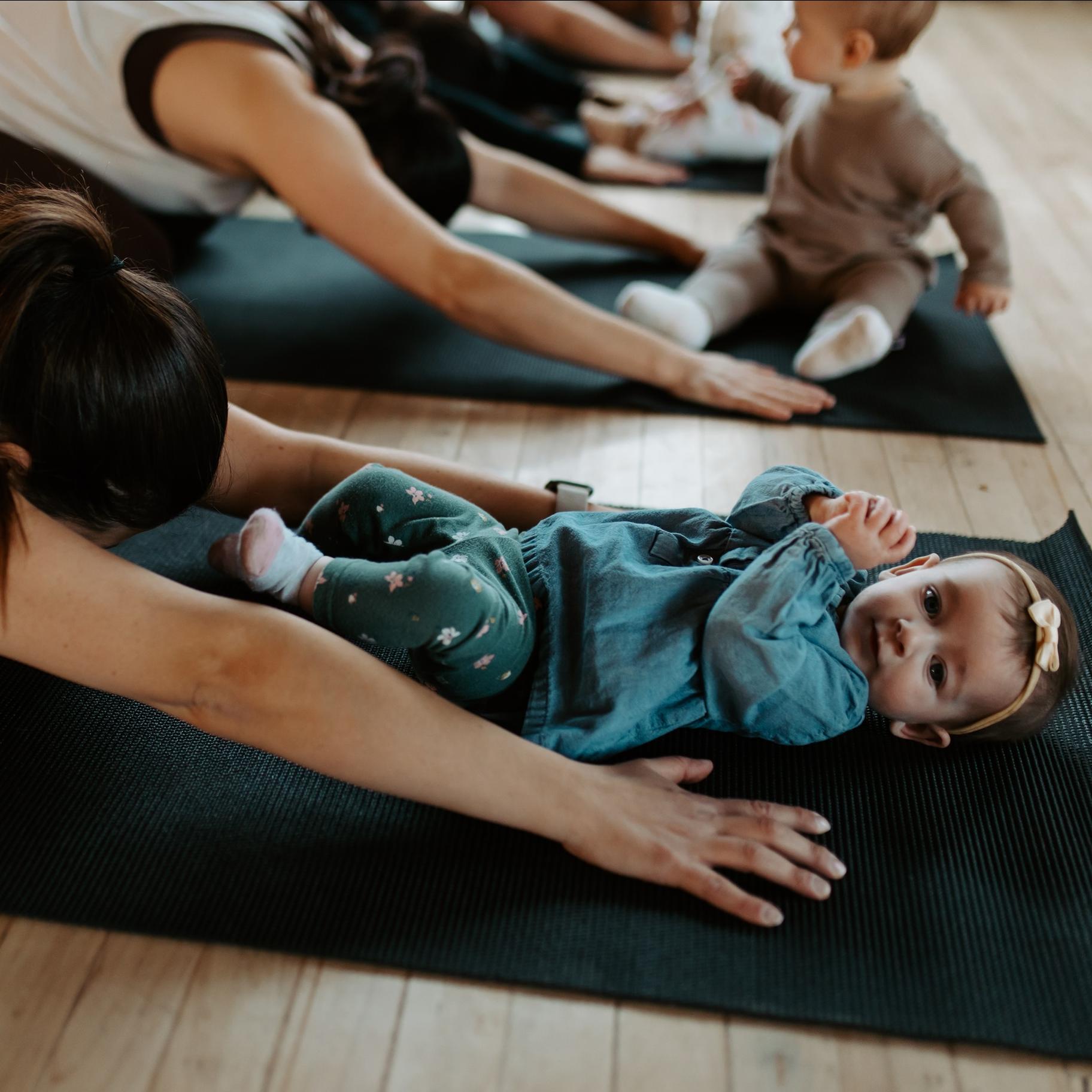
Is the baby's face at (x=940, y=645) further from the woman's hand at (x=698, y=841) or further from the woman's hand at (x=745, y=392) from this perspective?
the woman's hand at (x=745, y=392)

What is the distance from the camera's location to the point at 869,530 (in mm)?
1085

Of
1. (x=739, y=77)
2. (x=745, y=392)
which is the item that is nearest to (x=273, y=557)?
(x=745, y=392)

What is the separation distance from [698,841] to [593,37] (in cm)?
322

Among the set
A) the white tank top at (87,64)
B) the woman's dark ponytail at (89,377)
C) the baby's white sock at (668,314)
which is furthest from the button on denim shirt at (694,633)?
the white tank top at (87,64)

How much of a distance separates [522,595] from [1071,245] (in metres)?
2.01

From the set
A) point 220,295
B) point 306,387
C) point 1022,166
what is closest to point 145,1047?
point 306,387

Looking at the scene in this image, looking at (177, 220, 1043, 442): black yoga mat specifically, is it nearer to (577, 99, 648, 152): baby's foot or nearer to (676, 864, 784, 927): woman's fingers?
(577, 99, 648, 152): baby's foot

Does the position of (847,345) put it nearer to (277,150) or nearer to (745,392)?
(745,392)

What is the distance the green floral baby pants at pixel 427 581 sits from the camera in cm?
100

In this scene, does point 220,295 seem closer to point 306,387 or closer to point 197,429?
point 306,387

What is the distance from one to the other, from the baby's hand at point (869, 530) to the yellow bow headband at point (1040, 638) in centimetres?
14

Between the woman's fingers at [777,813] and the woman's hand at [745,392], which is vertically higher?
the woman's fingers at [777,813]

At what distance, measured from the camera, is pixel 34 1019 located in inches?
37.5

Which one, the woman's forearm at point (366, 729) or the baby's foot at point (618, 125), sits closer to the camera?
the woman's forearm at point (366, 729)
